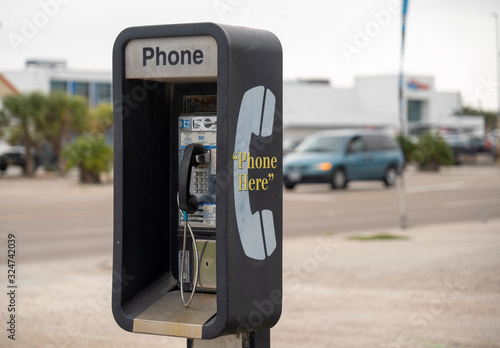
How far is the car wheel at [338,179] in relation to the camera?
23.4m

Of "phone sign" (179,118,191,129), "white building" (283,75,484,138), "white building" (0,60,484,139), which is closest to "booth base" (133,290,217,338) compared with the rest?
"phone sign" (179,118,191,129)

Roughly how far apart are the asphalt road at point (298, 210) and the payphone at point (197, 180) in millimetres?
6503

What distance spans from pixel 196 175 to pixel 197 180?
0.03 m

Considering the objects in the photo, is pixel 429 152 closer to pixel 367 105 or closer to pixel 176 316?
pixel 176 316

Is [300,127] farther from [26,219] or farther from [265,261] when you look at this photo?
[265,261]

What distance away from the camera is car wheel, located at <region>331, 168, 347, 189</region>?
76.7 feet

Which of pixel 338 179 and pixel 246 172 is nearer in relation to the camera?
pixel 246 172

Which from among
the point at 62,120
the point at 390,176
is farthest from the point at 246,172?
the point at 62,120

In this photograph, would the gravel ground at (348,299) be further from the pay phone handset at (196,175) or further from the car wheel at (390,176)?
the car wheel at (390,176)

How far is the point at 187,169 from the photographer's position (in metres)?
4.54

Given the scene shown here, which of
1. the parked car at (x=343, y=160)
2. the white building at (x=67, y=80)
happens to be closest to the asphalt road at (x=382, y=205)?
the parked car at (x=343, y=160)

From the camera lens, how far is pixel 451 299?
7863 millimetres

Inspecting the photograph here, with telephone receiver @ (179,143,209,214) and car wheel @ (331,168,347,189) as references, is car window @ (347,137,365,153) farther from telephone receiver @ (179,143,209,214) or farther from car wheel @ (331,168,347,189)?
telephone receiver @ (179,143,209,214)

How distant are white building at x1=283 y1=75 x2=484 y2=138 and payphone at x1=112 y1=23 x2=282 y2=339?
54.7 metres
